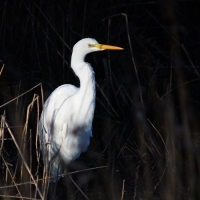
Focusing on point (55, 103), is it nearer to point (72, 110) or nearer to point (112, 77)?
point (72, 110)

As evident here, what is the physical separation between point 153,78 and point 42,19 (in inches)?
45.6

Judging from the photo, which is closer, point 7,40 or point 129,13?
point 7,40

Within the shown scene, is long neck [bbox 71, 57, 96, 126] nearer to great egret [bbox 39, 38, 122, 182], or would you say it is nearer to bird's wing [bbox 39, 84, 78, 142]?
great egret [bbox 39, 38, 122, 182]

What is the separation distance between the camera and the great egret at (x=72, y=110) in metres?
3.78

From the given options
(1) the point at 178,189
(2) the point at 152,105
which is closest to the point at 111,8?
(2) the point at 152,105

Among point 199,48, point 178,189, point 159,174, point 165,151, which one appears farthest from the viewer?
point 199,48

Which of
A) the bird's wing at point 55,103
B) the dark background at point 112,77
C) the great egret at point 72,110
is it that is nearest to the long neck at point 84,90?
the great egret at point 72,110

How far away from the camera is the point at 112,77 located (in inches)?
202

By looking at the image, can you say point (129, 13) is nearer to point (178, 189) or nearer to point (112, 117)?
point (112, 117)

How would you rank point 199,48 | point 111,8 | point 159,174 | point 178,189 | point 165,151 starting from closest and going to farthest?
point 178,189, point 159,174, point 165,151, point 111,8, point 199,48

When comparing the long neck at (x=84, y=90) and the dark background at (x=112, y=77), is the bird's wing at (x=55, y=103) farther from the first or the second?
the dark background at (x=112, y=77)

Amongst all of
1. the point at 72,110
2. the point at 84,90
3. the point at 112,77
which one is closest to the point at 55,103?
the point at 72,110

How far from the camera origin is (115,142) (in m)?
4.74

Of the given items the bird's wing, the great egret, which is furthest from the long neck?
the bird's wing
